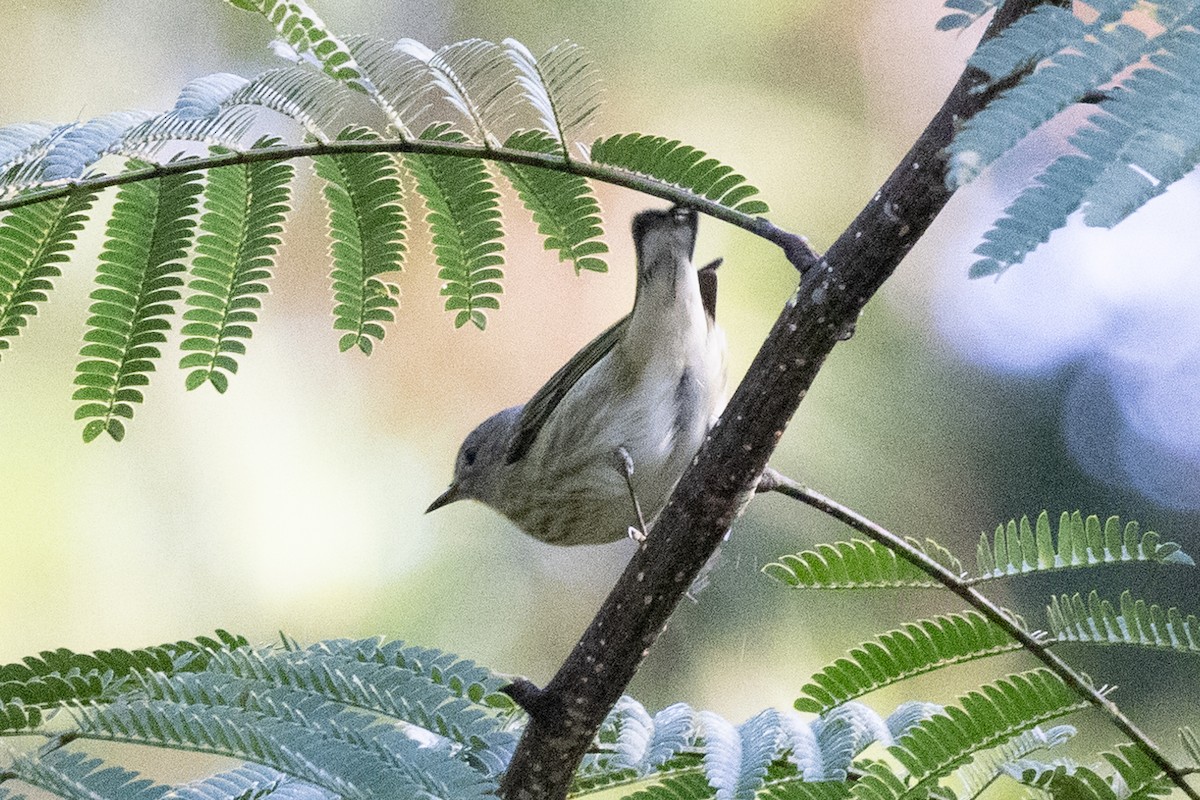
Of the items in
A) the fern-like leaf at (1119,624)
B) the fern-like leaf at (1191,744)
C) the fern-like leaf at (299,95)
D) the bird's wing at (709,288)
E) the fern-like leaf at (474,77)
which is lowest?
the fern-like leaf at (1191,744)

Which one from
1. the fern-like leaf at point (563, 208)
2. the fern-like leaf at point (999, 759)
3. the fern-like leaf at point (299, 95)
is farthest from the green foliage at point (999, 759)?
the fern-like leaf at point (299, 95)

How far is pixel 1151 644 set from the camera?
1480mm

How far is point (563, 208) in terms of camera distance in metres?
1.78

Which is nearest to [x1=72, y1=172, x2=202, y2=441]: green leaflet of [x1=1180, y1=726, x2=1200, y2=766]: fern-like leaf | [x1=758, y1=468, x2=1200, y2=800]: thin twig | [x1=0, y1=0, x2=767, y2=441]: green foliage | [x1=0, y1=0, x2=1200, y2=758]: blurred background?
[x1=0, y1=0, x2=767, y2=441]: green foliage

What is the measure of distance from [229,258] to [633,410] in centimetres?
128

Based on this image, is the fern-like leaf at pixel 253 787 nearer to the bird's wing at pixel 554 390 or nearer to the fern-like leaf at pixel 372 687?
the fern-like leaf at pixel 372 687

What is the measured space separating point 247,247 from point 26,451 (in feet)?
11.0

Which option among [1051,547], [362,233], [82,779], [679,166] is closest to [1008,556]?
[1051,547]

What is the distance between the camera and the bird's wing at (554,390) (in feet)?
A: 9.16

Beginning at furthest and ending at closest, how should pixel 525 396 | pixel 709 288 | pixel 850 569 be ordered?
pixel 525 396, pixel 709 288, pixel 850 569

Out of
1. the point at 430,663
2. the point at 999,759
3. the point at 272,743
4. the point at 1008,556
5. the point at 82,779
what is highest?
the point at 1008,556

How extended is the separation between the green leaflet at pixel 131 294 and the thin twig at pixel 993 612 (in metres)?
0.89

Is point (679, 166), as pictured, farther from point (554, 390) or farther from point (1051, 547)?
point (554, 390)

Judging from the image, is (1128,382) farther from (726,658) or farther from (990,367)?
(726,658)
